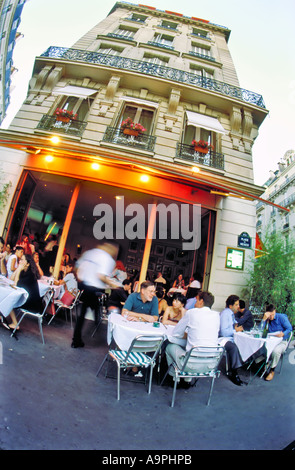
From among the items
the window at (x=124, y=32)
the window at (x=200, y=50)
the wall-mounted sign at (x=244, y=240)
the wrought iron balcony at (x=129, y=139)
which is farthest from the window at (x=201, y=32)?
the wall-mounted sign at (x=244, y=240)

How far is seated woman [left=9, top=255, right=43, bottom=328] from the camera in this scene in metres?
3.97

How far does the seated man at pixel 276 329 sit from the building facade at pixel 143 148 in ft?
8.88

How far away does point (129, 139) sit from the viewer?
821 centimetres

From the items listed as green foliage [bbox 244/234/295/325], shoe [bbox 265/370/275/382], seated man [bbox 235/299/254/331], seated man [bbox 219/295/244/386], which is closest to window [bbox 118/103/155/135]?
green foliage [bbox 244/234/295/325]

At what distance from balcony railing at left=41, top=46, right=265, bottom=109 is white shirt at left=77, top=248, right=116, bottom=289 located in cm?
854

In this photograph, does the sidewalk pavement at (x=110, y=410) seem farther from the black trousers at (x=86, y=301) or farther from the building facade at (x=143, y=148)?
the building facade at (x=143, y=148)

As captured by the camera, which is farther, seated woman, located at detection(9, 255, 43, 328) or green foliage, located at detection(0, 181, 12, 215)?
green foliage, located at detection(0, 181, 12, 215)

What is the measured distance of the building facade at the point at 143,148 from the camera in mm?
7691

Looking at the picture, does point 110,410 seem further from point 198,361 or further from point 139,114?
point 139,114

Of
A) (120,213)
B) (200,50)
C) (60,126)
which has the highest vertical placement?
(200,50)

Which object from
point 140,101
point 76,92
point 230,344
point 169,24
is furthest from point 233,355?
point 169,24

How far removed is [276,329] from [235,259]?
3.28 m

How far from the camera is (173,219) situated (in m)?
9.53

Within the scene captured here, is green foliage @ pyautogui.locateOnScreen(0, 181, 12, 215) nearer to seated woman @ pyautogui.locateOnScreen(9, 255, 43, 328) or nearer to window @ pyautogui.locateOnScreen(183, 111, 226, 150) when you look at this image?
seated woman @ pyautogui.locateOnScreen(9, 255, 43, 328)
